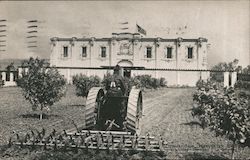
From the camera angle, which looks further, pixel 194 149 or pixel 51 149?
pixel 194 149

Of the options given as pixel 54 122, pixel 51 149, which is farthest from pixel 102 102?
pixel 54 122

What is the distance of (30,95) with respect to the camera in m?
14.2

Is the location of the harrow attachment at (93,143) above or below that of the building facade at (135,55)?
below

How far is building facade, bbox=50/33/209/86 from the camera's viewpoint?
154 ft

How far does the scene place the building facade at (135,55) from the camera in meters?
47.0

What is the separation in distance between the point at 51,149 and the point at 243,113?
14.3 ft

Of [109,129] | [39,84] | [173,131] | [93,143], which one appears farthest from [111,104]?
[39,84]

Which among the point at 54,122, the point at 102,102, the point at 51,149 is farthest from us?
the point at 54,122

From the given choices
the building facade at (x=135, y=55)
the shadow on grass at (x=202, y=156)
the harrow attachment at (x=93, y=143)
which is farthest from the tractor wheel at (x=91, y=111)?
the building facade at (x=135, y=55)

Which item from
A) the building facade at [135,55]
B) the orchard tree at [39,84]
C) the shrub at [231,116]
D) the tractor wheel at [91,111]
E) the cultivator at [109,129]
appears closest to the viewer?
the shrub at [231,116]

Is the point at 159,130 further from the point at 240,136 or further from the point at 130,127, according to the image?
the point at 240,136

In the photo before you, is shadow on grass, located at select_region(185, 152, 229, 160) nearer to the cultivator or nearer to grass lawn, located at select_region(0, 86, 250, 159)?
grass lawn, located at select_region(0, 86, 250, 159)

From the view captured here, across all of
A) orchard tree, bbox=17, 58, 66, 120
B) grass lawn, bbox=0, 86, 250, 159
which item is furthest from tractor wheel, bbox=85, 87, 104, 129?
orchard tree, bbox=17, 58, 66, 120

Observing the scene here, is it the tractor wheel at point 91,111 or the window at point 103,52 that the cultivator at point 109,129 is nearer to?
the tractor wheel at point 91,111
